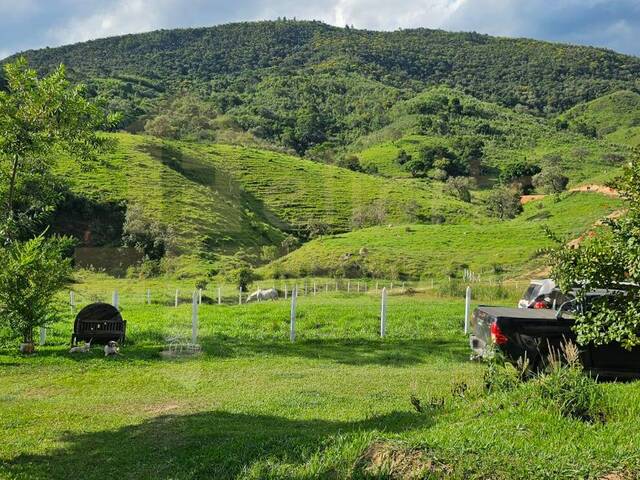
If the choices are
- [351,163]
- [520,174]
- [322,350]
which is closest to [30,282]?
[322,350]

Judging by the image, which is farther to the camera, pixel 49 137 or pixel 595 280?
pixel 49 137

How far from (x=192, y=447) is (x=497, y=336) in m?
4.78

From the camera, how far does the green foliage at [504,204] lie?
2295 inches

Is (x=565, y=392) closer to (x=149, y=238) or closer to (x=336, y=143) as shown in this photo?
(x=149, y=238)

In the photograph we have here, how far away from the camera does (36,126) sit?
32.5 ft

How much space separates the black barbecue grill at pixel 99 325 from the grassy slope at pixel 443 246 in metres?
22.8

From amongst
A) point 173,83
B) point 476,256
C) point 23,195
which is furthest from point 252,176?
point 173,83

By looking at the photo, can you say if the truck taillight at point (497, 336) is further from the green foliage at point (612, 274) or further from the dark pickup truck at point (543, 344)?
the green foliage at point (612, 274)

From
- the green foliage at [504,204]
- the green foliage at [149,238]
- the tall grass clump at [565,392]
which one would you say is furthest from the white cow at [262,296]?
the green foliage at [504,204]

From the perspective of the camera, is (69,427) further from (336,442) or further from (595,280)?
(595,280)

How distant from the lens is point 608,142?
101812mm

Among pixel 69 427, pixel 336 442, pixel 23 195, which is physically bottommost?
pixel 69 427

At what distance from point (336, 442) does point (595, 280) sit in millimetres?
2867

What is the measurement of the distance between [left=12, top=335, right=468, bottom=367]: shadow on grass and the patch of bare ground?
7.30m
